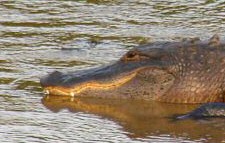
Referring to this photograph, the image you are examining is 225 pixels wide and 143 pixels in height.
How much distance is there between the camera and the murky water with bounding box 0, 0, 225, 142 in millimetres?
7016

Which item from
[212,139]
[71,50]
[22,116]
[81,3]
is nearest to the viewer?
[212,139]

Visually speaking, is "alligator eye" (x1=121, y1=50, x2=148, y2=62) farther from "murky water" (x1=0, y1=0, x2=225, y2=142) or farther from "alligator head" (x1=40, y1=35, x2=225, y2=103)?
"murky water" (x1=0, y1=0, x2=225, y2=142)

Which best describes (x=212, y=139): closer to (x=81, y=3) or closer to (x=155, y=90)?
(x=155, y=90)

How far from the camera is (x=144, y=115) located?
25.3 feet

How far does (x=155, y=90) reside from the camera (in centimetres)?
816

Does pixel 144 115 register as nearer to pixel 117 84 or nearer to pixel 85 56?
pixel 117 84

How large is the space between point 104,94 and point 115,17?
14.3ft

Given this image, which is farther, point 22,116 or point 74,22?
point 74,22

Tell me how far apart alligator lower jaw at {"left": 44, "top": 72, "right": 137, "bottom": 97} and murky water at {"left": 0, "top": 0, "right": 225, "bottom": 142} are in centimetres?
7

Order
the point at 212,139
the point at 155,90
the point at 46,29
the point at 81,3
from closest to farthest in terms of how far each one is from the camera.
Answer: the point at 212,139 → the point at 155,90 → the point at 46,29 → the point at 81,3

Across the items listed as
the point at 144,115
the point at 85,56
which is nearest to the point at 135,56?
the point at 144,115

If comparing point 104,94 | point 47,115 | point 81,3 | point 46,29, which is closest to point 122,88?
point 104,94

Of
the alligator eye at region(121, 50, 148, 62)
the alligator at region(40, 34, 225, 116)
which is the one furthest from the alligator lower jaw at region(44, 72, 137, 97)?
the alligator eye at region(121, 50, 148, 62)

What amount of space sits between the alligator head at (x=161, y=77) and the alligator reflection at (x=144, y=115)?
0.29 ft
